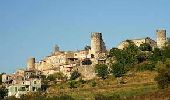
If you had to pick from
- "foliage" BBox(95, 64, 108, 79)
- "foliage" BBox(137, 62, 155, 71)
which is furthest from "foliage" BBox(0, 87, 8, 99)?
"foliage" BBox(137, 62, 155, 71)

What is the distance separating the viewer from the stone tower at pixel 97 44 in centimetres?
8412

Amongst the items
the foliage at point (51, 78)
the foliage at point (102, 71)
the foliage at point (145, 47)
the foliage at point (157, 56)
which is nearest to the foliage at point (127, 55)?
the foliage at point (145, 47)

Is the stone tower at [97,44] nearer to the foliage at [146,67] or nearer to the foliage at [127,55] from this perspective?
the foliage at [127,55]

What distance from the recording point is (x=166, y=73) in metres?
55.3

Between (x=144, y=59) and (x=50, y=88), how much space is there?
15143 millimetres

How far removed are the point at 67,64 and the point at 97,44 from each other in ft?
19.0

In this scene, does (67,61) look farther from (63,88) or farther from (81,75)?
(63,88)

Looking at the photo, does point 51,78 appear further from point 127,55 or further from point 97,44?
point 127,55

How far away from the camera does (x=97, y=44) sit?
8462cm

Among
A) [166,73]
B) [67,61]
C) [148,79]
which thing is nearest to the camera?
[166,73]

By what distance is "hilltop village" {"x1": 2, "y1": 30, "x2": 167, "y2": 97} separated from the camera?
75.2 meters

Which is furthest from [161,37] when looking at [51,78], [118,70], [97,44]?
[51,78]

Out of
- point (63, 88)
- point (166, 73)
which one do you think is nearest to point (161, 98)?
point (166, 73)

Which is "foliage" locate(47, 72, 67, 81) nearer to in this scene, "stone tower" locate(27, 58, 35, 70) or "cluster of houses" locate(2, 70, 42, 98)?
"cluster of houses" locate(2, 70, 42, 98)
